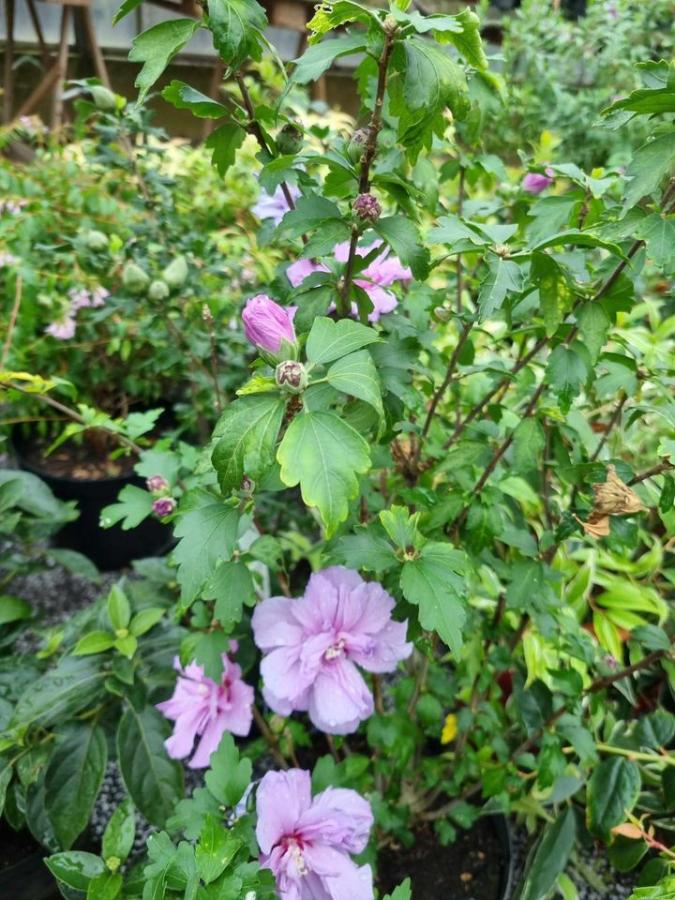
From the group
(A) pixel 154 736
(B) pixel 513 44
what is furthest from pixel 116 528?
(B) pixel 513 44

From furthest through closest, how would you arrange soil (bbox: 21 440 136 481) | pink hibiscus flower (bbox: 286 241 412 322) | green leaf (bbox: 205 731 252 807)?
1. soil (bbox: 21 440 136 481)
2. pink hibiscus flower (bbox: 286 241 412 322)
3. green leaf (bbox: 205 731 252 807)

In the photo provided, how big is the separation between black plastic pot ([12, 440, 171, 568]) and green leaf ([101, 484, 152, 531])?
2.99ft

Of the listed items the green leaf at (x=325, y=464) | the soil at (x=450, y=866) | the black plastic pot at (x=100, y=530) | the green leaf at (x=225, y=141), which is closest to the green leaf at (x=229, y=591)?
the green leaf at (x=325, y=464)

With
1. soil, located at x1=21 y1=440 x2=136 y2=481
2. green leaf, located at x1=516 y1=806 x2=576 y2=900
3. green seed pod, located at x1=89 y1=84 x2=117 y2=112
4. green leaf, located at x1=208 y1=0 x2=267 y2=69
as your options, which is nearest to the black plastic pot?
soil, located at x1=21 y1=440 x2=136 y2=481

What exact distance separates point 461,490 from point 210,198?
1.38m

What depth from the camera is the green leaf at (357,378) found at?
0.54 meters

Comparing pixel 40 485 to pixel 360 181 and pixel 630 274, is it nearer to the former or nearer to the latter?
pixel 360 181

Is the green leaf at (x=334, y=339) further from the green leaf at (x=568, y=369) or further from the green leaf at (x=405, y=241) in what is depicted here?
the green leaf at (x=568, y=369)

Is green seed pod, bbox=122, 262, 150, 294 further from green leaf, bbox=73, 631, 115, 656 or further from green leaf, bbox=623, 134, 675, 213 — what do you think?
green leaf, bbox=623, 134, 675, 213

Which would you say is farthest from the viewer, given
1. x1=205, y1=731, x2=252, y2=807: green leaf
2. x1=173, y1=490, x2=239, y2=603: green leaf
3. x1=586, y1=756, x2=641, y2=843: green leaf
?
x1=586, y1=756, x2=641, y2=843: green leaf

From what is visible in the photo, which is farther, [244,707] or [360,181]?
[244,707]

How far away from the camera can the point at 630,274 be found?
0.74 meters

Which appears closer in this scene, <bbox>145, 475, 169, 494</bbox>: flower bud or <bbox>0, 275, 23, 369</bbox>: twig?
<bbox>145, 475, 169, 494</bbox>: flower bud

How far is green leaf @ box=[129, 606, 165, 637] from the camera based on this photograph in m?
0.99
